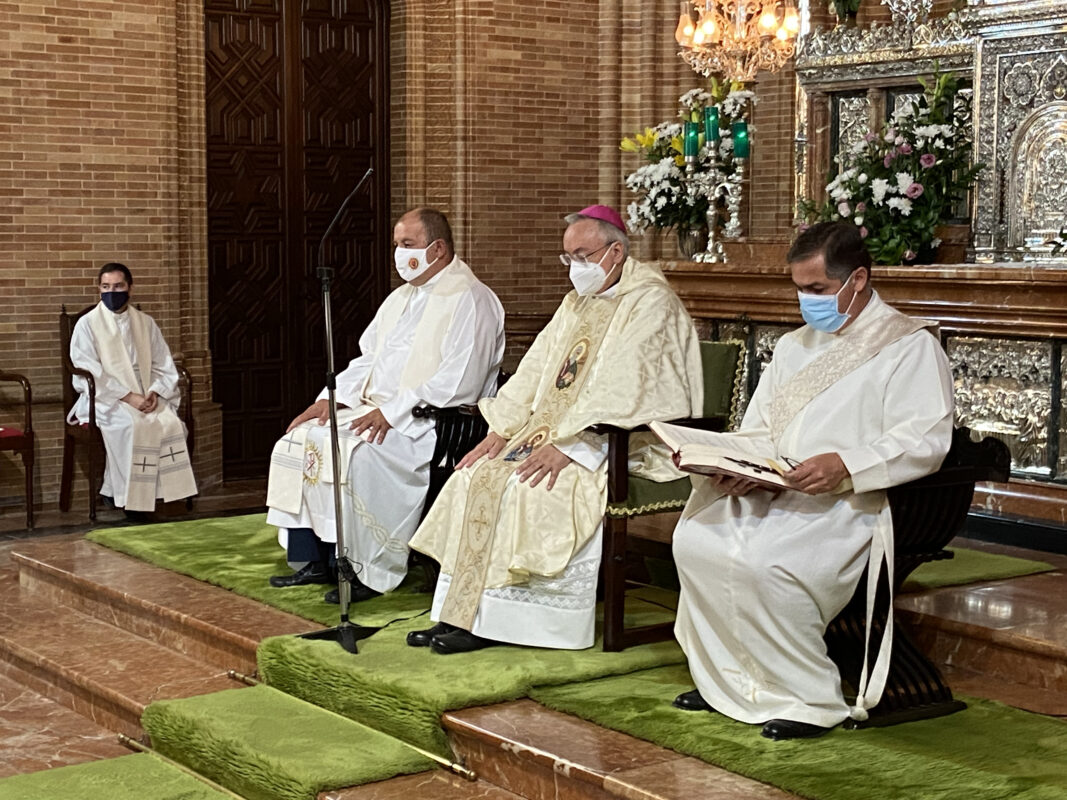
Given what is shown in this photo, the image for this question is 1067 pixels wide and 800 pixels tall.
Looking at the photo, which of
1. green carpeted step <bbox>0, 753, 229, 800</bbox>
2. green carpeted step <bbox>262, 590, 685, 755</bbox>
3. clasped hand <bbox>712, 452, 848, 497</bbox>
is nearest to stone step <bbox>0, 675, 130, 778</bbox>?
green carpeted step <bbox>0, 753, 229, 800</bbox>

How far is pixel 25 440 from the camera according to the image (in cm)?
931

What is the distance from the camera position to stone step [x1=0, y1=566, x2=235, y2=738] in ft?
19.2

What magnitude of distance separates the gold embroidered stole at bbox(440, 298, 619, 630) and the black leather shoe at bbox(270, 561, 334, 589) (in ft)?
3.89

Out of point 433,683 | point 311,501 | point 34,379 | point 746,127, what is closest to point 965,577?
point 433,683

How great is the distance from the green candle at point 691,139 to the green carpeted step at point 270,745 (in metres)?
4.49

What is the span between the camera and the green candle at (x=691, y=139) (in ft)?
29.2

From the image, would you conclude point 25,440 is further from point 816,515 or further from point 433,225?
point 816,515

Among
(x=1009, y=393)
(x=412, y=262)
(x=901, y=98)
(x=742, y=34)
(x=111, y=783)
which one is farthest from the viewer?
(x=742, y=34)

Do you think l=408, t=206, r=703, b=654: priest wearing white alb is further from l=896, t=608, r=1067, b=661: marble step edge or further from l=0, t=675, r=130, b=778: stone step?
l=0, t=675, r=130, b=778: stone step

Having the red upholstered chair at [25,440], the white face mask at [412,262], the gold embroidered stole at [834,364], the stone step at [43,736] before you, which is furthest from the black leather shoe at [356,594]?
the red upholstered chair at [25,440]

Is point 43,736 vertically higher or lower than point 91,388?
lower

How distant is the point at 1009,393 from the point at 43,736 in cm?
424

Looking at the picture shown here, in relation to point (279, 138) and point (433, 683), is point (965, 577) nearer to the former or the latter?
point (433, 683)

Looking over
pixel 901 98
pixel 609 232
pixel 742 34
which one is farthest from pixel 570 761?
pixel 742 34
